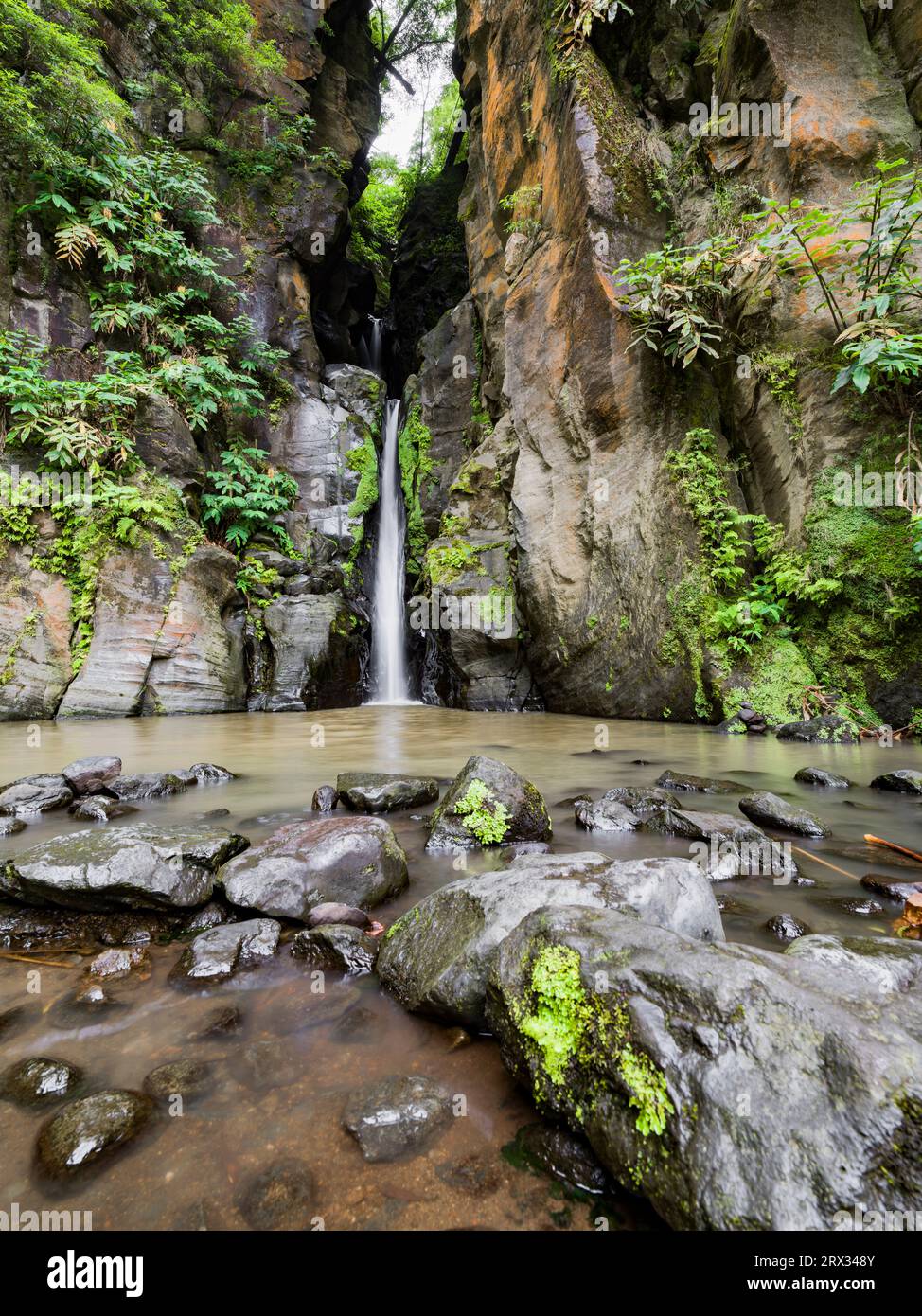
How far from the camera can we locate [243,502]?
41.9 ft

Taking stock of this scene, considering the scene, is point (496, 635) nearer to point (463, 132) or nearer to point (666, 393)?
point (666, 393)

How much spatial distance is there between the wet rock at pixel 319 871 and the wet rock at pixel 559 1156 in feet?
4.28

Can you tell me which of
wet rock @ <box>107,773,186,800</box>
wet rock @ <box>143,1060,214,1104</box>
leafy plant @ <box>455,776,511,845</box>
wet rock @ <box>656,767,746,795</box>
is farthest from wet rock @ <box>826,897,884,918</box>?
wet rock @ <box>107,773,186,800</box>

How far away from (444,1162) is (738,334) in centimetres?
1000

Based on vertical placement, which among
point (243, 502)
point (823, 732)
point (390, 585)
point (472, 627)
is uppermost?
point (243, 502)

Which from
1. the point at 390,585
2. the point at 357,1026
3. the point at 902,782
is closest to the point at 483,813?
the point at 357,1026

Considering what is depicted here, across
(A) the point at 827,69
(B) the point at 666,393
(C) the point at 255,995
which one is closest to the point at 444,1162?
(C) the point at 255,995

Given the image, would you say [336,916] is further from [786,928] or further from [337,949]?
[786,928]

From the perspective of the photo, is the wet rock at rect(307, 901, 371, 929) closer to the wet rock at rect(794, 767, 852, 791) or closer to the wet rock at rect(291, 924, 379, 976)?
the wet rock at rect(291, 924, 379, 976)

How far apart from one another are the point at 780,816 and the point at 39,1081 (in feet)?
11.8

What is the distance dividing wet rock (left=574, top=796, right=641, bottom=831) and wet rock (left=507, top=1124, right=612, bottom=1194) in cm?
222

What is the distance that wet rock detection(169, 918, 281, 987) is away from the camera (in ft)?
6.54

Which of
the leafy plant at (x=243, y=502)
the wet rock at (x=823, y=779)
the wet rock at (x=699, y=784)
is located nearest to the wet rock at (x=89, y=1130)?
the wet rock at (x=699, y=784)

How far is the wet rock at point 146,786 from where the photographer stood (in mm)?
4250
